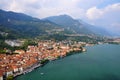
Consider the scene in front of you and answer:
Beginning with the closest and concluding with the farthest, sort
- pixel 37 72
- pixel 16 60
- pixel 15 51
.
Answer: pixel 37 72
pixel 16 60
pixel 15 51

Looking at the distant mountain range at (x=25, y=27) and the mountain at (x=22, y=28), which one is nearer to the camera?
the mountain at (x=22, y=28)

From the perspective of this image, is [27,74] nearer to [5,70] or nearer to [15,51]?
[5,70]

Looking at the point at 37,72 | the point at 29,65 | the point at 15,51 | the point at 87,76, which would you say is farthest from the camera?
the point at 15,51

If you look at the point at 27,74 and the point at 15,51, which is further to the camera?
the point at 15,51

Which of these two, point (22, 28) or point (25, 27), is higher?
point (25, 27)

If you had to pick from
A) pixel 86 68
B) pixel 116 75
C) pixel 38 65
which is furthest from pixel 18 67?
pixel 116 75

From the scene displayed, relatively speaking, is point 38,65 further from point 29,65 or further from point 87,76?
point 87,76

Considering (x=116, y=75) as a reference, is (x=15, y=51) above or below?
above

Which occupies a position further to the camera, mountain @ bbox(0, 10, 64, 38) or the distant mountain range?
the distant mountain range

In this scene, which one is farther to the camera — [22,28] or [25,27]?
[25,27]
